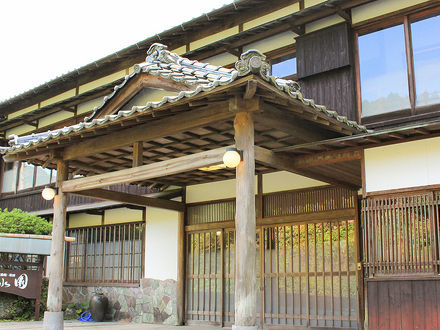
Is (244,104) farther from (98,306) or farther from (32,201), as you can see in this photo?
(32,201)

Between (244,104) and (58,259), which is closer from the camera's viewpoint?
(244,104)

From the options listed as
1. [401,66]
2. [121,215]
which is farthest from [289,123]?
[121,215]

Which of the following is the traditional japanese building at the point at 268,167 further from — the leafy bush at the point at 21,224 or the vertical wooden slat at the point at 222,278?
the leafy bush at the point at 21,224

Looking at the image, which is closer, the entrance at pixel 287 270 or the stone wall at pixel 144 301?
the entrance at pixel 287 270

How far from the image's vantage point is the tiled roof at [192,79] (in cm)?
689

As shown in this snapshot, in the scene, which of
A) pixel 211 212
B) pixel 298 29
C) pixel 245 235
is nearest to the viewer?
pixel 245 235

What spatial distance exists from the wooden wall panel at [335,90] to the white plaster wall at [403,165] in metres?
2.07

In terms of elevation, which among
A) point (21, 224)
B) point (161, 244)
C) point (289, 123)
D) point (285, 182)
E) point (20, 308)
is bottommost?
point (20, 308)

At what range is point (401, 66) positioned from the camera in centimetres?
996

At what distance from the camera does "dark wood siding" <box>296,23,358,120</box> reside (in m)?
10.5

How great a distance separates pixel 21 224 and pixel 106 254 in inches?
103

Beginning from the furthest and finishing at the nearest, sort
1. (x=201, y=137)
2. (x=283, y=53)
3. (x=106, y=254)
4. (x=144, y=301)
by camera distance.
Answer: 1. (x=106, y=254)
2. (x=144, y=301)
3. (x=283, y=53)
4. (x=201, y=137)

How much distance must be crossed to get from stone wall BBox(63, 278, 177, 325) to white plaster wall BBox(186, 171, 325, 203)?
7.53ft

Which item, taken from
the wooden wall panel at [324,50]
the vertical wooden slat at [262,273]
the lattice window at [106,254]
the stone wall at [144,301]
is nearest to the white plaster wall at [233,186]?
the vertical wooden slat at [262,273]
